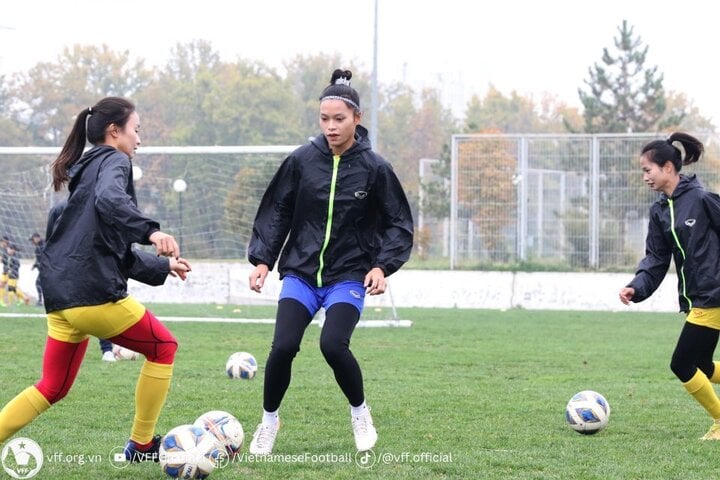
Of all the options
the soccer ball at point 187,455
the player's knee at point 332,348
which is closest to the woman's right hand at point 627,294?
the player's knee at point 332,348

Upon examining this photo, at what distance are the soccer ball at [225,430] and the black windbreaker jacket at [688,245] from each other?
290 cm

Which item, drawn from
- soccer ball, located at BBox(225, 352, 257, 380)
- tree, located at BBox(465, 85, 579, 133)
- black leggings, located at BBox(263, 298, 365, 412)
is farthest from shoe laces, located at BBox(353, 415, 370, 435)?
tree, located at BBox(465, 85, 579, 133)

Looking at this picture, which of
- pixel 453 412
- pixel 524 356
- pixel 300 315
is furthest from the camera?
pixel 524 356

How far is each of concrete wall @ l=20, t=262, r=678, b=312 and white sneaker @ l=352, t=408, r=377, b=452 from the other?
1636 cm

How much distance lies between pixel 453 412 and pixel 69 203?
151 inches

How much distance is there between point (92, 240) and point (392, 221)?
1.88 m

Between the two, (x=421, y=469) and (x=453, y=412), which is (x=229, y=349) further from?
(x=421, y=469)

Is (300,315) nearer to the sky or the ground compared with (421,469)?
nearer to the sky

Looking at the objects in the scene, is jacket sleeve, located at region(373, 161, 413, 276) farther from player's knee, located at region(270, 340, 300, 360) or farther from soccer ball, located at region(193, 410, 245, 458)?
soccer ball, located at region(193, 410, 245, 458)

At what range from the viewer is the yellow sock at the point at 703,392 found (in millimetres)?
7504

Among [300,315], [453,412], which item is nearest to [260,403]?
[453,412]

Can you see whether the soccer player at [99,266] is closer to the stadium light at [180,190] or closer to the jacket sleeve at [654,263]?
the jacket sleeve at [654,263]

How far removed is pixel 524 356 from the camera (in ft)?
44.3

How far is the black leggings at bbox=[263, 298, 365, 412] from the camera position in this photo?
6.50 m
